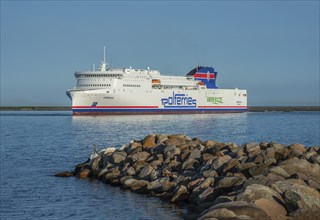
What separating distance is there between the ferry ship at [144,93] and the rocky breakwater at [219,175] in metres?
51.1

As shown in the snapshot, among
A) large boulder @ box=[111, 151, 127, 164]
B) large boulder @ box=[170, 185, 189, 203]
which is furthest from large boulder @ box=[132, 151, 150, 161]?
large boulder @ box=[170, 185, 189, 203]

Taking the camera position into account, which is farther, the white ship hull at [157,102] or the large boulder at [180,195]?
the white ship hull at [157,102]

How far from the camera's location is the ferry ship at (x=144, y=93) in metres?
69.8

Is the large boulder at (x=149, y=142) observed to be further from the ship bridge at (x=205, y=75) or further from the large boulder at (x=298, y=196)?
the ship bridge at (x=205, y=75)

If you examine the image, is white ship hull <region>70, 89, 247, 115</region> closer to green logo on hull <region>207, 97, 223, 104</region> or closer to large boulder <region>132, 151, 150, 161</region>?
green logo on hull <region>207, 97, 223, 104</region>

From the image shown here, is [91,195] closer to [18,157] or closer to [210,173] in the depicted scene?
[210,173]

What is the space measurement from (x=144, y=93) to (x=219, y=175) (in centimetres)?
6089

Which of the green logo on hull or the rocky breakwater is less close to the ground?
the green logo on hull

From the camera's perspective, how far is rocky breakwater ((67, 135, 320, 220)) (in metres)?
9.30

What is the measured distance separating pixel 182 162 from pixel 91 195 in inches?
118

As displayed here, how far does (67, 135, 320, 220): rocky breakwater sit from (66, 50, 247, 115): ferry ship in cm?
5114

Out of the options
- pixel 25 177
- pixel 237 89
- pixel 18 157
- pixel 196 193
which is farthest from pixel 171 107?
pixel 196 193

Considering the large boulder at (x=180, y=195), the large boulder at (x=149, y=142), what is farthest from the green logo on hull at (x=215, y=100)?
the large boulder at (x=180, y=195)

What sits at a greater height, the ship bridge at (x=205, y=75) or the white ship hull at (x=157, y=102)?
the ship bridge at (x=205, y=75)
